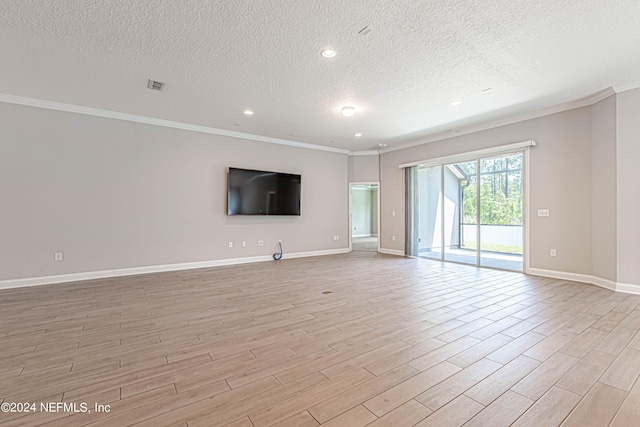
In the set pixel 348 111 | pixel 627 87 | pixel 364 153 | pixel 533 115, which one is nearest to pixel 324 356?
pixel 348 111

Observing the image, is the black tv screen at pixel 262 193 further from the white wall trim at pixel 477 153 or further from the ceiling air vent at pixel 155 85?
the white wall trim at pixel 477 153

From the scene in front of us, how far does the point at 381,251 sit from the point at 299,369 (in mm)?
6465

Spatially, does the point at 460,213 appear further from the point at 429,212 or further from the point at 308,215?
the point at 308,215

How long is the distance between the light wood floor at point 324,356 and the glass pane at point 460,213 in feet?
7.78

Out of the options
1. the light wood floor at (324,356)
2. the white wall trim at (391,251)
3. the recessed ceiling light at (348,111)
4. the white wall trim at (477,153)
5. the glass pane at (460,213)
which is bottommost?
the light wood floor at (324,356)

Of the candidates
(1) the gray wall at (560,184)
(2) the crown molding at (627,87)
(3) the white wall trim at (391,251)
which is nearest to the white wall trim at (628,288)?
(1) the gray wall at (560,184)

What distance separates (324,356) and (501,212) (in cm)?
518

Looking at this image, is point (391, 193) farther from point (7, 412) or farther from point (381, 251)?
point (7, 412)

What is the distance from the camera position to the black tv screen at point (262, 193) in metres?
6.19

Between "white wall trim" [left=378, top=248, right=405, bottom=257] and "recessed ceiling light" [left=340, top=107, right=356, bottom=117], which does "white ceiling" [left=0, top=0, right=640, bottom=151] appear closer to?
"recessed ceiling light" [left=340, top=107, right=356, bottom=117]

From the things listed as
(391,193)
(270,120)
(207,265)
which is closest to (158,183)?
(207,265)

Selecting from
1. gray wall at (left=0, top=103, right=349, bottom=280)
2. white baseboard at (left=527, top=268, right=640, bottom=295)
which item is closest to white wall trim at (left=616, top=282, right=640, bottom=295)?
white baseboard at (left=527, top=268, right=640, bottom=295)

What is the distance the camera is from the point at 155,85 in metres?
3.94

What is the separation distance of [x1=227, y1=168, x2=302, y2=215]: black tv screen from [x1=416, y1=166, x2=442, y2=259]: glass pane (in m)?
3.22
